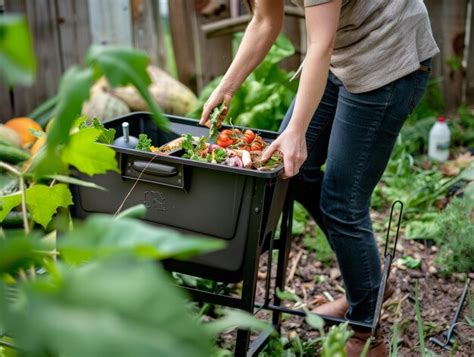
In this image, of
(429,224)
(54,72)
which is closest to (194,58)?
(54,72)

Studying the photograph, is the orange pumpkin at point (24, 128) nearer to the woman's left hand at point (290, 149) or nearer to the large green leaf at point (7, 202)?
the woman's left hand at point (290, 149)

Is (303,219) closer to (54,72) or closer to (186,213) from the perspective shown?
(186,213)

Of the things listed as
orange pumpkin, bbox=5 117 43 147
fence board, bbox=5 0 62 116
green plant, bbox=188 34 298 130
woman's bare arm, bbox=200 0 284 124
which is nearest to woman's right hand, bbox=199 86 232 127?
woman's bare arm, bbox=200 0 284 124

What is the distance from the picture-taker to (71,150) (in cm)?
125

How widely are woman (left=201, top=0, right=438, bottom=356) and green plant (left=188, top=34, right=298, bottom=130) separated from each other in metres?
1.32

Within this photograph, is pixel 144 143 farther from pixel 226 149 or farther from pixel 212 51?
pixel 212 51

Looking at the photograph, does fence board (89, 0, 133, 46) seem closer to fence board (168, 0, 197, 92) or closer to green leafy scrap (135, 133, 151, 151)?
fence board (168, 0, 197, 92)

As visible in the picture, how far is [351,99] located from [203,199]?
0.56 m

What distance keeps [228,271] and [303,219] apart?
1.54 metres

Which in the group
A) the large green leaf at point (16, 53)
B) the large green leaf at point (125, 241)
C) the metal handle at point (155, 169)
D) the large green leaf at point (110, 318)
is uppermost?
the large green leaf at point (16, 53)

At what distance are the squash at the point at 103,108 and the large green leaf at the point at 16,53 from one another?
3381 millimetres

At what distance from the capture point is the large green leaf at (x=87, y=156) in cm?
125

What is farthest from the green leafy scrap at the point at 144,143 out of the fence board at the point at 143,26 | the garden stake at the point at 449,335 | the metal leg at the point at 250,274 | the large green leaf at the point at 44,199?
the fence board at the point at 143,26

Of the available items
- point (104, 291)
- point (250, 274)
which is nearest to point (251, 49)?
point (250, 274)
